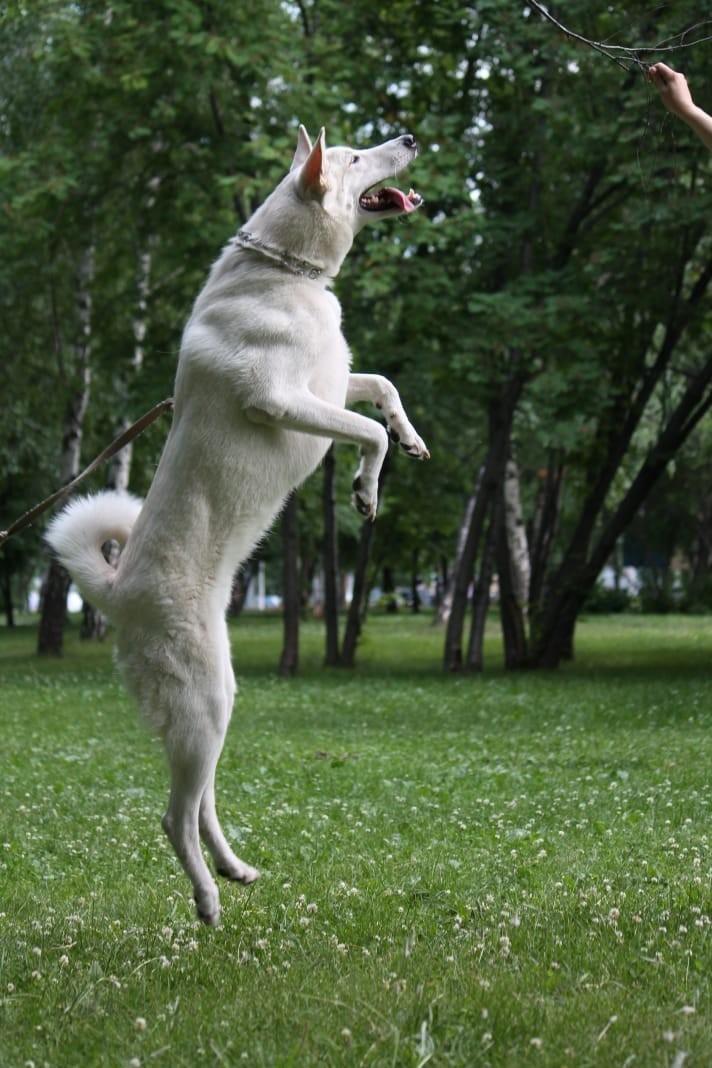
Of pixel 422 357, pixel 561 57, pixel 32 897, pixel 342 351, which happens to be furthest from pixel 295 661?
pixel 342 351

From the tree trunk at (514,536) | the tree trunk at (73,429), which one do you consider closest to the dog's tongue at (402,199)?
the tree trunk at (514,536)

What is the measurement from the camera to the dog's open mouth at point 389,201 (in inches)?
213

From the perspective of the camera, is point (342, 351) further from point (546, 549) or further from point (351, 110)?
point (546, 549)

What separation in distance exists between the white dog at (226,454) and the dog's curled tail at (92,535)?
0.03 meters

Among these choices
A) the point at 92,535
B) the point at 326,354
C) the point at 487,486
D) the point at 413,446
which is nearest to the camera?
the point at 326,354

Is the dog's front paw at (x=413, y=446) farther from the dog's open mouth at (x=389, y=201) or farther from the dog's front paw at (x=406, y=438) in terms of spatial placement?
the dog's open mouth at (x=389, y=201)

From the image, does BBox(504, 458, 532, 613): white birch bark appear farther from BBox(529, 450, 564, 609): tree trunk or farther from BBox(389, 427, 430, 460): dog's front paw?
BBox(389, 427, 430, 460): dog's front paw

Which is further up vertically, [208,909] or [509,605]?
[509,605]

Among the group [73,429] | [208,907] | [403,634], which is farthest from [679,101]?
[403,634]

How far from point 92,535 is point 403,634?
116 ft

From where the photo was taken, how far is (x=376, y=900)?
6.33 meters

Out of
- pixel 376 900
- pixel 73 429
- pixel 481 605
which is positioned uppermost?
pixel 73 429

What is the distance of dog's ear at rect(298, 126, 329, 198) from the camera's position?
509cm

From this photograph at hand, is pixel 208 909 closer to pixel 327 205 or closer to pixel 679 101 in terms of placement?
pixel 327 205
